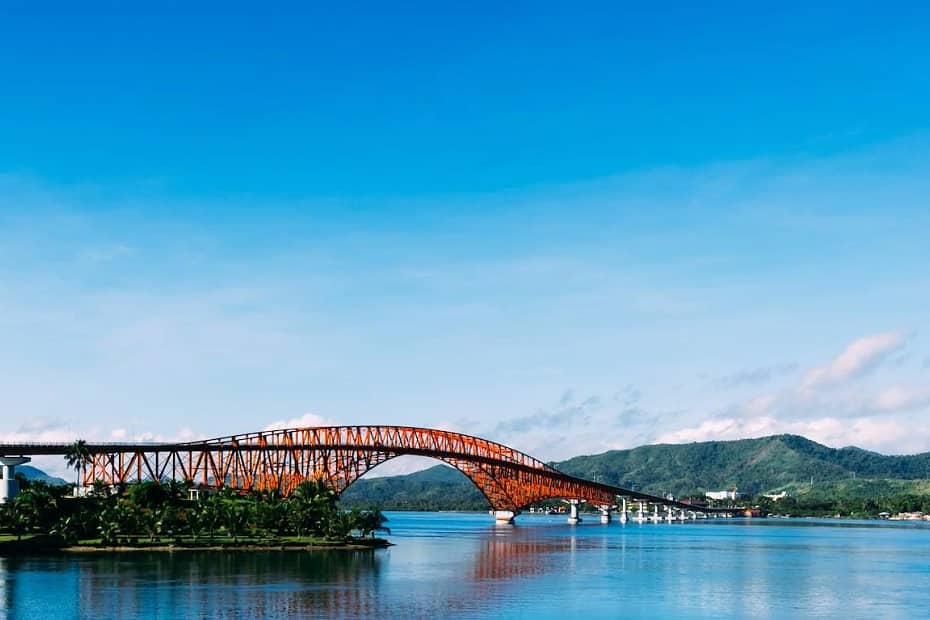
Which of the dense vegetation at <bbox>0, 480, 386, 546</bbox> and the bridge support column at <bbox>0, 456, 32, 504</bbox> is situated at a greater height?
the bridge support column at <bbox>0, 456, 32, 504</bbox>

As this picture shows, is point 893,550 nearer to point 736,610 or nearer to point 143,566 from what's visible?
point 736,610

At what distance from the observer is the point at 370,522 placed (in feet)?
415

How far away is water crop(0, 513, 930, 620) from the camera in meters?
68.3

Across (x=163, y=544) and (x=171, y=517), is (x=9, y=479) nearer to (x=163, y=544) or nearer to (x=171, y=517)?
(x=171, y=517)

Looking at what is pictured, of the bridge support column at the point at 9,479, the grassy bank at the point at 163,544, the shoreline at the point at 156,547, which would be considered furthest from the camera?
the bridge support column at the point at 9,479

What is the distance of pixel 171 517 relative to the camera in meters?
112

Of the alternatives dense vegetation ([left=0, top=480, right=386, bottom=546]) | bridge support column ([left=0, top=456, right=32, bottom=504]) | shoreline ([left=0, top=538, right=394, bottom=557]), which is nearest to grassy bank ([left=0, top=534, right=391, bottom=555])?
shoreline ([left=0, top=538, right=394, bottom=557])

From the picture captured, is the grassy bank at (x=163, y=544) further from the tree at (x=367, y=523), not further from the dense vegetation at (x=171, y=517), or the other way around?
the tree at (x=367, y=523)

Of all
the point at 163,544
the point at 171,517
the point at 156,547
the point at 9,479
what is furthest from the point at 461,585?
the point at 9,479

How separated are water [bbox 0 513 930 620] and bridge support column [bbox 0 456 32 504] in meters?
30.9

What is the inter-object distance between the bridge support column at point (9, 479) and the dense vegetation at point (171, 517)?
252cm

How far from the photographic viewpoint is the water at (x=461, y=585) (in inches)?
2689

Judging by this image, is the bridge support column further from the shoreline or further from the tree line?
the shoreline

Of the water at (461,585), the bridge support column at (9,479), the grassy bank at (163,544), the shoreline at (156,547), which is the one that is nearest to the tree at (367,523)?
the water at (461,585)
